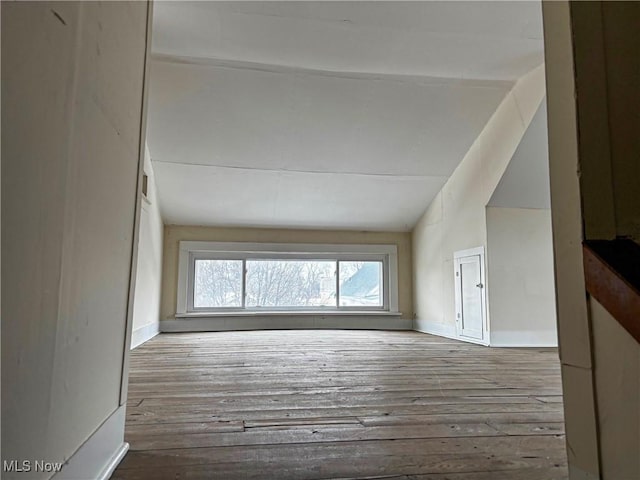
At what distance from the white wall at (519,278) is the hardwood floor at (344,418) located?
79cm

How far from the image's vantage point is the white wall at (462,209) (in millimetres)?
3453

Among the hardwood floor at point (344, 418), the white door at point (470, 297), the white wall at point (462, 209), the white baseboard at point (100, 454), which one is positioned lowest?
the hardwood floor at point (344, 418)

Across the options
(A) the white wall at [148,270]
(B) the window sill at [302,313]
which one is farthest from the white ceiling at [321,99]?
(B) the window sill at [302,313]

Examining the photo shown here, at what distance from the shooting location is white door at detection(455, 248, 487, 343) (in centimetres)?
398

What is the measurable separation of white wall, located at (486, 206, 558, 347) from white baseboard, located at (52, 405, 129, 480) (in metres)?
3.40

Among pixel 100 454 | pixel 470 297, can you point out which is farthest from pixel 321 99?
pixel 100 454

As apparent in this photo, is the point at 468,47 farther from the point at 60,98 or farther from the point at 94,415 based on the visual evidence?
the point at 94,415

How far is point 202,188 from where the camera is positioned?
4.61 meters

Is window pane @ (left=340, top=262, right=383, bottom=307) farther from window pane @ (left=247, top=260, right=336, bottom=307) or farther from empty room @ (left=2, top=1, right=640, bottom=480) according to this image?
window pane @ (left=247, top=260, right=336, bottom=307)

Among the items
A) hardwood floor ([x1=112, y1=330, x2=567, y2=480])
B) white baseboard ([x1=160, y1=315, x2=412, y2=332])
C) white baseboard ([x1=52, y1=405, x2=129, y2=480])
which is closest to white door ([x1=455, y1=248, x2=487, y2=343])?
hardwood floor ([x1=112, y1=330, x2=567, y2=480])

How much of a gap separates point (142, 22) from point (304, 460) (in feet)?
4.70

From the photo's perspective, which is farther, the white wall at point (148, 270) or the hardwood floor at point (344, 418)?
the white wall at point (148, 270)

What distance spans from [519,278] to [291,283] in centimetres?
293

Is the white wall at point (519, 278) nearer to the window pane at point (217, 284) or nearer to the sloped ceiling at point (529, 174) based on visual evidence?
the sloped ceiling at point (529, 174)
